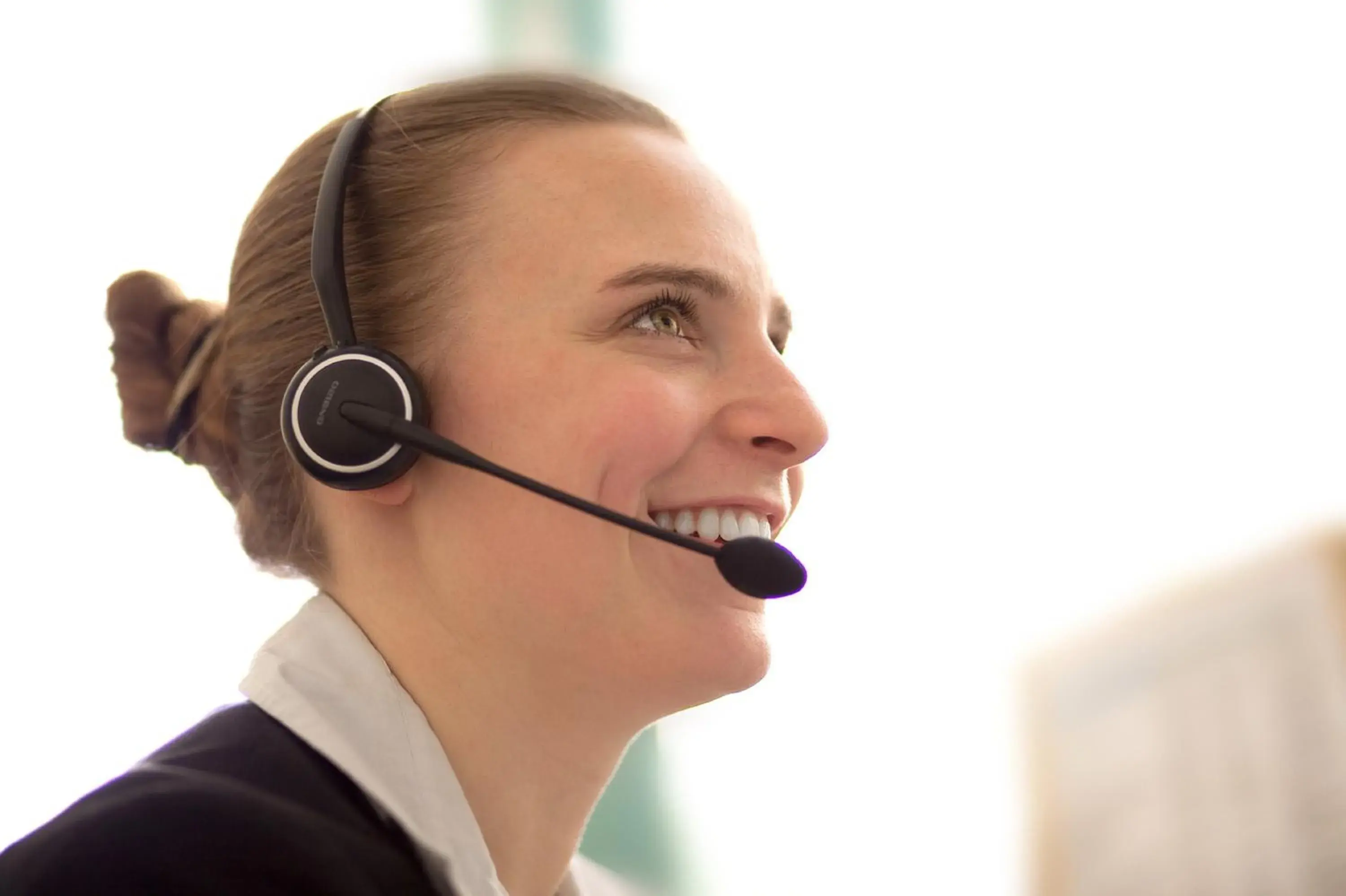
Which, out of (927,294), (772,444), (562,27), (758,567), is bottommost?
(758,567)

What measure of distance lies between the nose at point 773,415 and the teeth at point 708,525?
56 mm

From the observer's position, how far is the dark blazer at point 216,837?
631 mm

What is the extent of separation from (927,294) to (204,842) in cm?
129

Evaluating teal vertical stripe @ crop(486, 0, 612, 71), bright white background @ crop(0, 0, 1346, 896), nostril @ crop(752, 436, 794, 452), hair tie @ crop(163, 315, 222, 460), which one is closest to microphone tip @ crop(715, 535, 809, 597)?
nostril @ crop(752, 436, 794, 452)

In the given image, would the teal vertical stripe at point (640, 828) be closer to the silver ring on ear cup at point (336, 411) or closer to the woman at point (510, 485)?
the woman at point (510, 485)

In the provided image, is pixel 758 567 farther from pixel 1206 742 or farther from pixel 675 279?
pixel 1206 742

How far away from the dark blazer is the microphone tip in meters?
0.28

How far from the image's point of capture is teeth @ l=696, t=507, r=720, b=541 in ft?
2.87

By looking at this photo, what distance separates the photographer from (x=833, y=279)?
67.4 inches

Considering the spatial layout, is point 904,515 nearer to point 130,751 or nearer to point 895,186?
point 895,186

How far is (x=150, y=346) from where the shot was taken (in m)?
1.03

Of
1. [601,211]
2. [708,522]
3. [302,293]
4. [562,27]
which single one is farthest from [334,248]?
[562,27]

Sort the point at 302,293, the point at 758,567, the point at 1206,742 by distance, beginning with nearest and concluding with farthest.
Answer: the point at 758,567 → the point at 302,293 → the point at 1206,742

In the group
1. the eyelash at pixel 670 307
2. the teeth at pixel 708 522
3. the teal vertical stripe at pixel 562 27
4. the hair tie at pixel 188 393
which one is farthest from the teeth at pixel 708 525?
the teal vertical stripe at pixel 562 27
